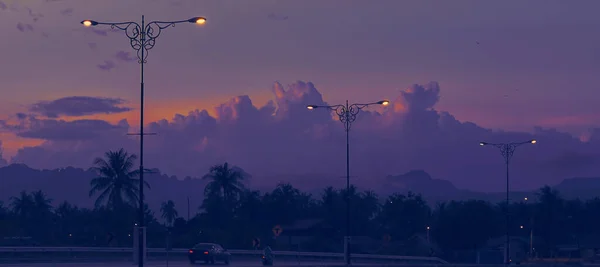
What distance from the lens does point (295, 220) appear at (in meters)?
96.4

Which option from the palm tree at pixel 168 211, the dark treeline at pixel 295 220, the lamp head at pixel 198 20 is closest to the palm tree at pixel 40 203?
the dark treeline at pixel 295 220

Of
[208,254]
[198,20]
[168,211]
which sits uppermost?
[198,20]

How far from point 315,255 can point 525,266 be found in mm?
28453

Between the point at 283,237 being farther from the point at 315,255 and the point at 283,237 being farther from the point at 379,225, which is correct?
the point at 315,255

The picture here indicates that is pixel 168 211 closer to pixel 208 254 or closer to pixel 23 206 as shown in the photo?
pixel 23 206

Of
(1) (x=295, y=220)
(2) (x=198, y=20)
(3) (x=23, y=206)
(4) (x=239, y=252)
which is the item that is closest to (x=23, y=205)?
(3) (x=23, y=206)

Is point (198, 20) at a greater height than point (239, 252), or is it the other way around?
point (198, 20)

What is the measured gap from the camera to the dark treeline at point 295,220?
8025cm

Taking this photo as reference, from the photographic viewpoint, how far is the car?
50.5 m

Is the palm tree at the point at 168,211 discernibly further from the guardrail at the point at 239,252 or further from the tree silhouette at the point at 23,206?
the guardrail at the point at 239,252

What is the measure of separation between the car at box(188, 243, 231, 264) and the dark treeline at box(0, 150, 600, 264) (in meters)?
21.2

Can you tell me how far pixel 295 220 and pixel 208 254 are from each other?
46374mm

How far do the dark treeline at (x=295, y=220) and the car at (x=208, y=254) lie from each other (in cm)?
2121

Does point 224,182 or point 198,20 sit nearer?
point 198,20
